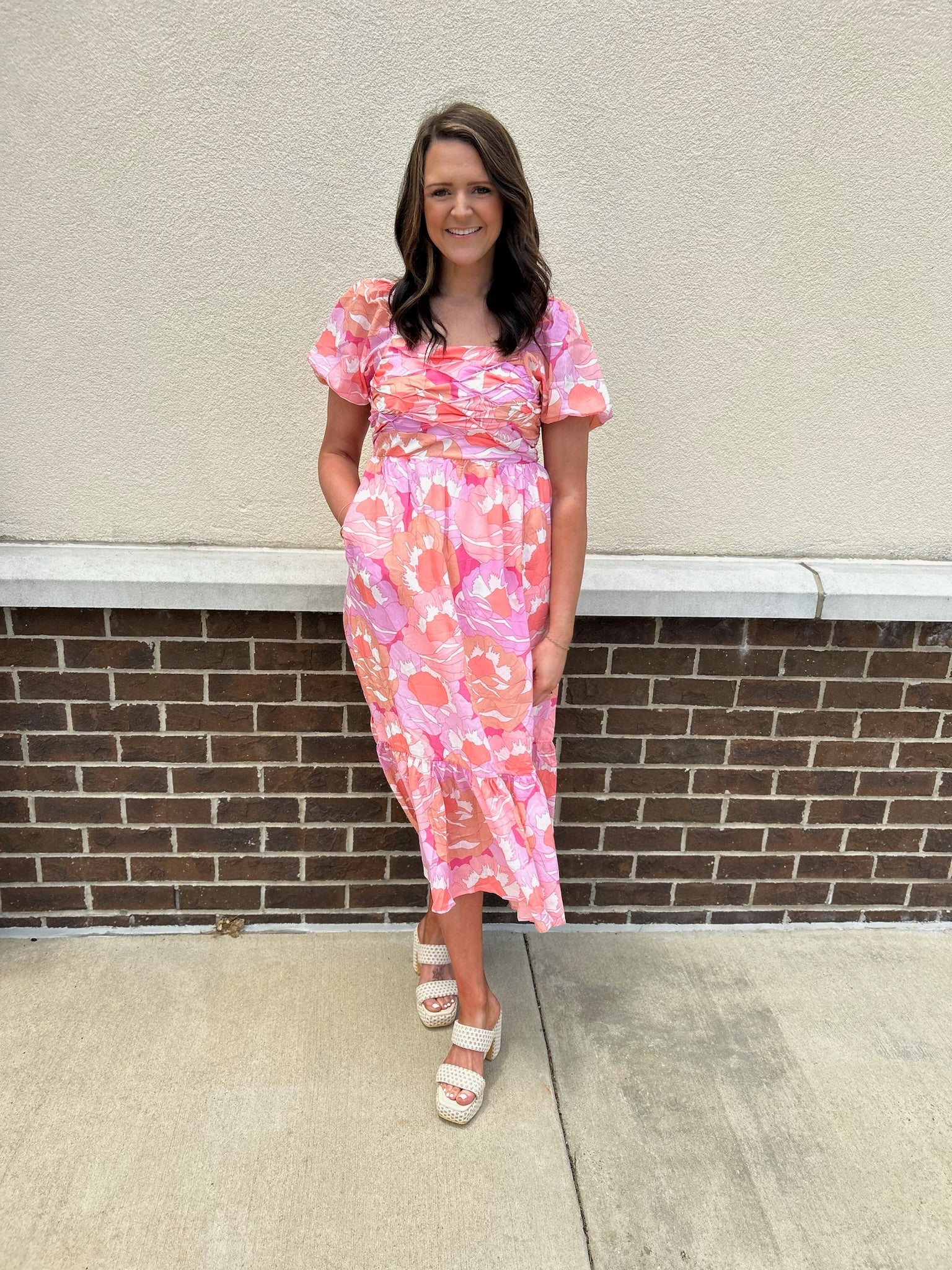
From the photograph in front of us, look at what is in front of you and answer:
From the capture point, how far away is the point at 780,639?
270 cm

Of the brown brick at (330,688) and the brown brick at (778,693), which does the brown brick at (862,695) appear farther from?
the brown brick at (330,688)

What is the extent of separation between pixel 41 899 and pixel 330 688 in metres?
1.02

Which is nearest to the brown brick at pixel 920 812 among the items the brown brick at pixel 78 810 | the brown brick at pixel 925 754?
the brown brick at pixel 925 754

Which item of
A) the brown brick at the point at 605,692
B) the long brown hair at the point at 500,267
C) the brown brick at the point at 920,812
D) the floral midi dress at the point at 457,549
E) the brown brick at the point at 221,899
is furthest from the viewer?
the brown brick at the point at 920,812

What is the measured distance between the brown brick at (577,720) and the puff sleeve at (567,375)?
93cm

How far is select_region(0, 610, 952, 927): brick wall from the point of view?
261cm

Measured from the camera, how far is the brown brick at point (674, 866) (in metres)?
2.88

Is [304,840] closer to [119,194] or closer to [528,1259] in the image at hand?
[528,1259]

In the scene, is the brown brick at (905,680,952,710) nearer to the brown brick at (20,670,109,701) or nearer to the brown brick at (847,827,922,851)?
the brown brick at (847,827,922,851)

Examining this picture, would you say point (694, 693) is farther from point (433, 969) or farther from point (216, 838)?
point (216, 838)

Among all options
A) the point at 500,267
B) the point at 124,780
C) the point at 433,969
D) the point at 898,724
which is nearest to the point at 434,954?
the point at 433,969

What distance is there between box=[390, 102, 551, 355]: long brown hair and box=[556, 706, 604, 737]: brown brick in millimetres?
1066

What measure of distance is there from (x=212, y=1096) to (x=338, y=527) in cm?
139

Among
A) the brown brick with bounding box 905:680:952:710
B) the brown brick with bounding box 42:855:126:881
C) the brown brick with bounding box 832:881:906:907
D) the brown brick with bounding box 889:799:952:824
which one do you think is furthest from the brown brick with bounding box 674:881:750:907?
the brown brick with bounding box 42:855:126:881
